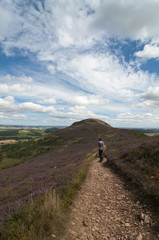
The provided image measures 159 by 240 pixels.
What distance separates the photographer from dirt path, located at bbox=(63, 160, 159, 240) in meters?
3.99

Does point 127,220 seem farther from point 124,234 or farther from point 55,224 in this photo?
point 55,224

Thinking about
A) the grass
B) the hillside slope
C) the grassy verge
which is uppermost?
the grassy verge

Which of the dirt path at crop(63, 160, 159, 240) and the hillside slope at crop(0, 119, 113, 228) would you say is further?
the hillside slope at crop(0, 119, 113, 228)

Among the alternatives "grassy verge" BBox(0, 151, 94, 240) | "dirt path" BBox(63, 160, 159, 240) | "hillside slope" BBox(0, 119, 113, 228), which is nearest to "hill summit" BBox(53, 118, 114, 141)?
"hillside slope" BBox(0, 119, 113, 228)

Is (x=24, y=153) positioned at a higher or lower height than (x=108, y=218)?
lower

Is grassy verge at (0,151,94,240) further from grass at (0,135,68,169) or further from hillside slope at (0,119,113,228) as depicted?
grass at (0,135,68,169)

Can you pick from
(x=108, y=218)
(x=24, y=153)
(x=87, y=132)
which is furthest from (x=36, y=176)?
(x=87, y=132)

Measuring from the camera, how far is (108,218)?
4.89 m

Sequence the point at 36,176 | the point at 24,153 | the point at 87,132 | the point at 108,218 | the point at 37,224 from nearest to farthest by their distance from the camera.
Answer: the point at 37,224 → the point at 108,218 → the point at 36,176 → the point at 24,153 → the point at 87,132

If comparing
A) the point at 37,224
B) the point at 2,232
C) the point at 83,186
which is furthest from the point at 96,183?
the point at 2,232

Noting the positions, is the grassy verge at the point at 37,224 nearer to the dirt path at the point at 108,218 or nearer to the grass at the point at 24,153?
the dirt path at the point at 108,218

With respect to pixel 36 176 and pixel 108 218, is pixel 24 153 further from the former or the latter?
pixel 108 218

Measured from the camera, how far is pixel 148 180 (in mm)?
6750

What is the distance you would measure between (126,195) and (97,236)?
335 cm
